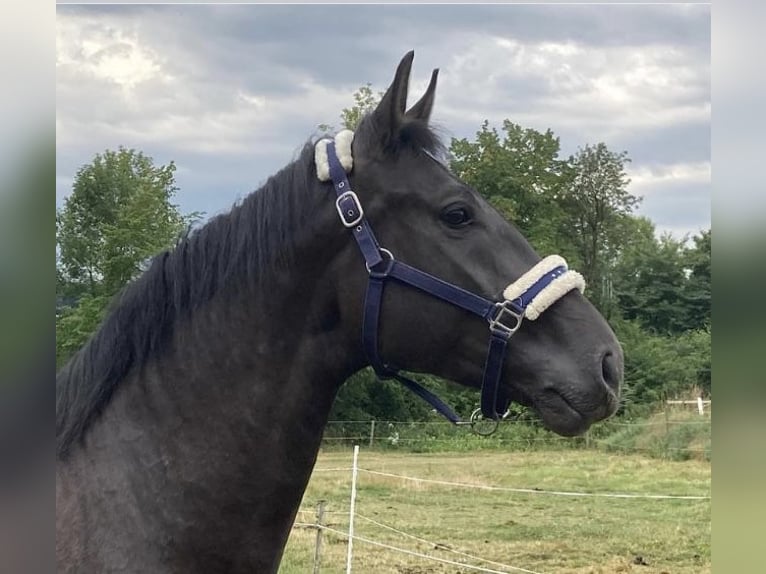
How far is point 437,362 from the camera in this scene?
2227 millimetres

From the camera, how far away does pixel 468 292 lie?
2.15 meters

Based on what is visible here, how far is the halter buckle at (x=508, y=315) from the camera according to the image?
82.6 inches

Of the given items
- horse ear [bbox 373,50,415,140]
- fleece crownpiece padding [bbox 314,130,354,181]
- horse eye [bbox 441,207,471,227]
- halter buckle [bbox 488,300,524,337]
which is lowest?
halter buckle [bbox 488,300,524,337]

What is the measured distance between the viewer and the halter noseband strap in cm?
210

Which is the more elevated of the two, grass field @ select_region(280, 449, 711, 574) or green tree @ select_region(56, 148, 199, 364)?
green tree @ select_region(56, 148, 199, 364)

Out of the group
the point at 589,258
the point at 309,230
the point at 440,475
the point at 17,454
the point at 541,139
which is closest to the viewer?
the point at 17,454

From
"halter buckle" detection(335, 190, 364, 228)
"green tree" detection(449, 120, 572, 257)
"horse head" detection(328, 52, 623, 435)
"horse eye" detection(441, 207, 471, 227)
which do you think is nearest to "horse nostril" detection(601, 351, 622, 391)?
"horse head" detection(328, 52, 623, 435)

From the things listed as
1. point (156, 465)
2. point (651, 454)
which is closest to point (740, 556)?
point (156, 465)

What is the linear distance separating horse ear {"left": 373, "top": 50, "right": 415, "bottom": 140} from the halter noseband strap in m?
0.15

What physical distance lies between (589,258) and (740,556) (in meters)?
27.6

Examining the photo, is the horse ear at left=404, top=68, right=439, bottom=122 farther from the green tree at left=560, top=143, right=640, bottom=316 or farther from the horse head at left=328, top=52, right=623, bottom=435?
the green tree at left=560, top=143, right=640, bottom=316

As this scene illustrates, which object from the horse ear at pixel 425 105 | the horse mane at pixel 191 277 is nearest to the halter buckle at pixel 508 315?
the horse mane at pixel 191 277

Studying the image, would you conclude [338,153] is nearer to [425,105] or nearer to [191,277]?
[425,105]

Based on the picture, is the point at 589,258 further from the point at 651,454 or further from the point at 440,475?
the point at 440,475
